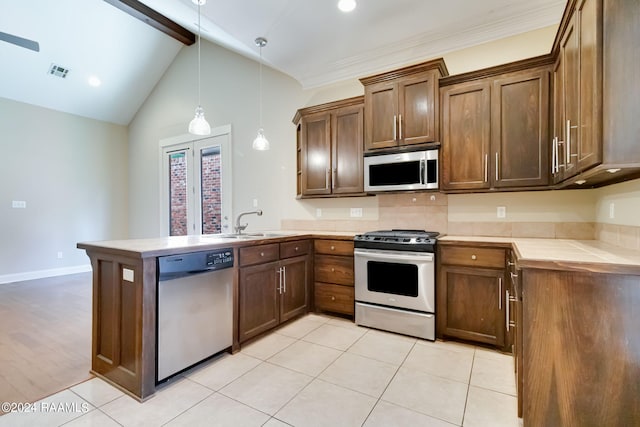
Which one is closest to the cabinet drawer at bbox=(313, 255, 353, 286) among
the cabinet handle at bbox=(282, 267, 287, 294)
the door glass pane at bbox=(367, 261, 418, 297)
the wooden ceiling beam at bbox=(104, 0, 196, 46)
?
the door glass pane at bbox=(367, 261, 418, 297)

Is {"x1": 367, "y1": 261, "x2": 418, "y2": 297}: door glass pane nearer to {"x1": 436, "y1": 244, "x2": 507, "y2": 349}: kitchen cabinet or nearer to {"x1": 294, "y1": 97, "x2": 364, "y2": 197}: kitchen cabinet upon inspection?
{"x1": 436, "y1": 244, "x2": 507, "y2": 349}: kitchen cabinet

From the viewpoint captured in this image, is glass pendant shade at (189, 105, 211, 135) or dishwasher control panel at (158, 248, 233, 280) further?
glass pendant shade at (189, 105, 211, 135)

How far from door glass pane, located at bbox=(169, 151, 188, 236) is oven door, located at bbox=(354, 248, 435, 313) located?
147 inches

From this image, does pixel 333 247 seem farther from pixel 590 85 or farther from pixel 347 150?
pixel 590 85

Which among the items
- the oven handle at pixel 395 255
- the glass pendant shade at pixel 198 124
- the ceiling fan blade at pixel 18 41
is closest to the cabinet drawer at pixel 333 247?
the oven handle at pixel 395 255

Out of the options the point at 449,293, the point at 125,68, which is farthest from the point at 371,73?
the point at 125,68

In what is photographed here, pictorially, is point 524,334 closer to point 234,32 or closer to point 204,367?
point 204,367

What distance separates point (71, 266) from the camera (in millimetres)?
5707

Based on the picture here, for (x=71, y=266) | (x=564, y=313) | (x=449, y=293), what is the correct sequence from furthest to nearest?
(x=71, y=266), (x=449, y=293), (x=564, y=313)

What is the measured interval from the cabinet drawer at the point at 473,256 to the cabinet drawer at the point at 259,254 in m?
1.53

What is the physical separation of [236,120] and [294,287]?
294cm

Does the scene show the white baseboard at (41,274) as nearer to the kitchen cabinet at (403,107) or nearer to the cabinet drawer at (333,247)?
the cabinet drawer at (333,247)

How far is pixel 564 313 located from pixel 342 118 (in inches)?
107

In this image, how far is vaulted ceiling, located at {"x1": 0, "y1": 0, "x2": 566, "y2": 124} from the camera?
2.73 meters
